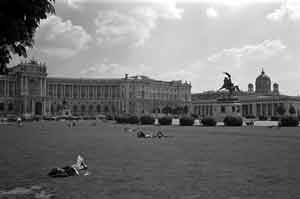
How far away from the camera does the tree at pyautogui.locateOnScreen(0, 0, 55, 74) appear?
747 centimetres

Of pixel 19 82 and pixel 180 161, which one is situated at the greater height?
pixel 19 82

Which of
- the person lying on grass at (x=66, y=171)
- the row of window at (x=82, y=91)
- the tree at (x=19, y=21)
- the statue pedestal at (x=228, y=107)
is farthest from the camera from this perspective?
the row of window at (x=82, y=91)

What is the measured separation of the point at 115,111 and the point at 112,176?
13670cm

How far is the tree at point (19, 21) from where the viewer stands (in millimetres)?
7473

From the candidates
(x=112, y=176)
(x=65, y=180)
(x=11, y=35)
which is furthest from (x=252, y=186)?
(x=11, y=35)

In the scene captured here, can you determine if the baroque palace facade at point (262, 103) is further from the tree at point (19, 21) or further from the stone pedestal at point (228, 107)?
the tree at point (19, 21)

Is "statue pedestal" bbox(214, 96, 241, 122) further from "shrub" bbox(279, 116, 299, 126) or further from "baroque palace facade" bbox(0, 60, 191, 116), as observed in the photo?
"baroque palace facade" bbox(0, 60, 191, 116)

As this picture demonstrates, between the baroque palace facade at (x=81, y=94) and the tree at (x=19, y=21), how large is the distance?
123185 mm

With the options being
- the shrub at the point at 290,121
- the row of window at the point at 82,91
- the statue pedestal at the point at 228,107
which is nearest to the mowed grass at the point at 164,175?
the shrub at the point at 290,121

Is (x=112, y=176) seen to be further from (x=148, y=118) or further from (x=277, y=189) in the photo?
(x=148, y=118)

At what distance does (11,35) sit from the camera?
775 cm

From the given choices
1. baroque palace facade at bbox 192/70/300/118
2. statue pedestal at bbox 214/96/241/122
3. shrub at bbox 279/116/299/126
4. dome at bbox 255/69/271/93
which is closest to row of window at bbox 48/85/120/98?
baroque palace facade at bbox 192/70/300/118

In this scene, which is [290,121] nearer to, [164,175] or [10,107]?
[164,175]

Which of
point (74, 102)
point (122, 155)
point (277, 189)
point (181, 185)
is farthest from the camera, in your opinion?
point (74, 102)
